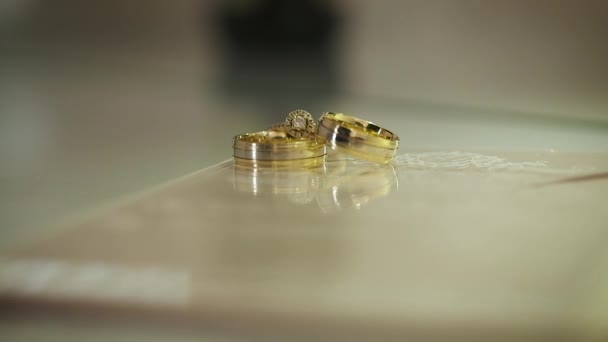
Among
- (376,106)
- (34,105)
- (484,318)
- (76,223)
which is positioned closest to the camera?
(484,318)

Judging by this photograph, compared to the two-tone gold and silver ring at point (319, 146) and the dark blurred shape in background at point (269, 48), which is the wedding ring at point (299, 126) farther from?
the dark blurred shape in background at point (269, 48)

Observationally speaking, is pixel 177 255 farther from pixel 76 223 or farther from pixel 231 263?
pixel 76 223

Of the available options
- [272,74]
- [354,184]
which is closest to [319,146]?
[354,184]

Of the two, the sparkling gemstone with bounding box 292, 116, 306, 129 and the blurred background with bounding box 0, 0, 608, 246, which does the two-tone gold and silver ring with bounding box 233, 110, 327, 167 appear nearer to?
the sparkling gemstone with bounding box 292, 116, 306, 129

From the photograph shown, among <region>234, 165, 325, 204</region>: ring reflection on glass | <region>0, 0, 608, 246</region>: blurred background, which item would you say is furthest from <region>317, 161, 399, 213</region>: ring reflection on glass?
<region>0, 0, 608, 246</region>: blurred background

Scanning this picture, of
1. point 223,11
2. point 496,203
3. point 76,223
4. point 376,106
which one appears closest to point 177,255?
point 76,223

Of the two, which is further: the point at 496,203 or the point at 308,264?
the point at 496,203

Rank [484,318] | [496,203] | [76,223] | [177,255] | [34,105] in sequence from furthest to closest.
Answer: [34,105] < [496,203] < [76,223] < [177,255] < [484,318]

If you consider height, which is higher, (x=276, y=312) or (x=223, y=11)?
(x=223, y=11)
